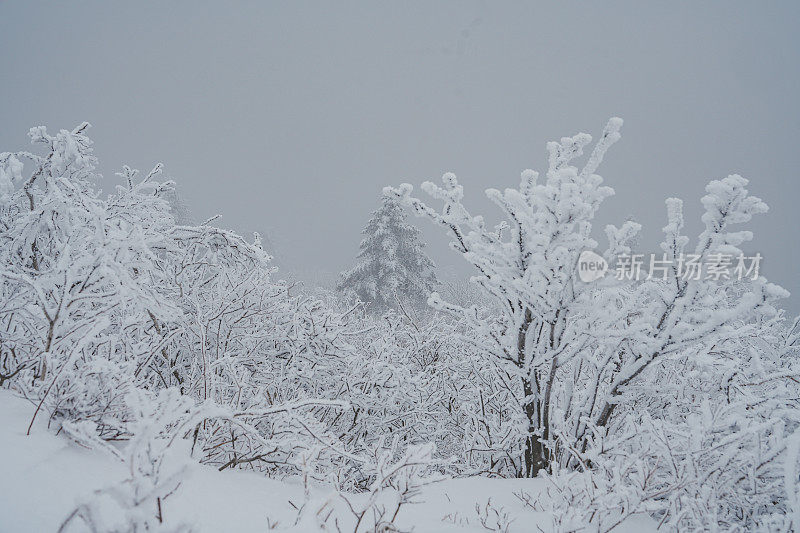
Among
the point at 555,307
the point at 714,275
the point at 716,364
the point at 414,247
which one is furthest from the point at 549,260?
the point at 414,247

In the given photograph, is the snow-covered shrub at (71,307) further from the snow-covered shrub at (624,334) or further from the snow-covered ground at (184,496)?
the snow-covered shrub at (624,334)

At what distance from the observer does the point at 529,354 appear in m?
2.86

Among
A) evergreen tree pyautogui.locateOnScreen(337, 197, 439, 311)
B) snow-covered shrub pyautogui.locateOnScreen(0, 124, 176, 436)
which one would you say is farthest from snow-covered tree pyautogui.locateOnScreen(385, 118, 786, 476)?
evergreen tree pyautogui.locateOnScreen(337, 197, 439, 311)

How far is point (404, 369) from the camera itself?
4.38 metres

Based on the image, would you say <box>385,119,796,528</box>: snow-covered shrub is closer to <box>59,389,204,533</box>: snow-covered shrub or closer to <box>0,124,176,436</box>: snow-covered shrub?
<box>59,389,204,533</box>: snow-covered shrub

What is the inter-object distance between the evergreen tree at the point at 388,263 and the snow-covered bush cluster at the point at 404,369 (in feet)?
54.1

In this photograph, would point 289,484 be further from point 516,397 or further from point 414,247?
point 414,247

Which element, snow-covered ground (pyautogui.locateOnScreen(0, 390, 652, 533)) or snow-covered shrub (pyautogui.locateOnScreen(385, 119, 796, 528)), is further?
snow-covered shrub (pyautogui.locateOnScreen(385, 119, 796, 528))

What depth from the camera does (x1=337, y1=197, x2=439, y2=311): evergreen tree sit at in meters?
21.2

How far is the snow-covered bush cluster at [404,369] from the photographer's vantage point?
1.79m

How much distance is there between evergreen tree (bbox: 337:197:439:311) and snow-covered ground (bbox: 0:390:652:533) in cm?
1857

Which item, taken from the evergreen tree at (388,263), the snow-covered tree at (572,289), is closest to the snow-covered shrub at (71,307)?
the snow-covered tree at (572,289)

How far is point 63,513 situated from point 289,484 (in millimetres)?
1195

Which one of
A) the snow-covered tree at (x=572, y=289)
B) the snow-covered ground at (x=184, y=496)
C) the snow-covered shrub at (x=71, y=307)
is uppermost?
the snow-covered tree at (x=572, y=289)
